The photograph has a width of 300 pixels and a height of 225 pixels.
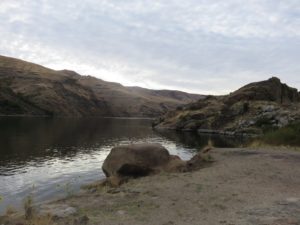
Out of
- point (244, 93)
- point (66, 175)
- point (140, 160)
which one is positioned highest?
point (244, 93)

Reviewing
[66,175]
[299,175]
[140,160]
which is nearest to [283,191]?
[299,175]

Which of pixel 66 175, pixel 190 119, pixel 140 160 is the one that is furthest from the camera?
pixel 190 119

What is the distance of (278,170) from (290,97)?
5076 inches

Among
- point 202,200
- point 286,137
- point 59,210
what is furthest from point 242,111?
point 59,210

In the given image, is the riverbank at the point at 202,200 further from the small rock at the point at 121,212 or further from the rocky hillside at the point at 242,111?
the rocky hillside at the point at 242,111

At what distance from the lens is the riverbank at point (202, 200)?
45.6 ft

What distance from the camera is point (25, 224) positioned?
13367 millimetres

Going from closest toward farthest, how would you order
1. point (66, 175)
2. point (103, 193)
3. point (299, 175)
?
point (103, 193) → point (299, 175) → point (66, 175)

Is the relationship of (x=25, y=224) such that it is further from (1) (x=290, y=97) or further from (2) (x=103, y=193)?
(1) (x=290, y=97)

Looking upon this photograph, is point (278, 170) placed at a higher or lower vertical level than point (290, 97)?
lower

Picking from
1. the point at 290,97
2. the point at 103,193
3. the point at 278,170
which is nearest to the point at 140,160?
the point at 103,193

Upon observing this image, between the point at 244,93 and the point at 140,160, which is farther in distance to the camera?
the point at 244,93

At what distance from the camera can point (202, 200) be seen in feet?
55.3

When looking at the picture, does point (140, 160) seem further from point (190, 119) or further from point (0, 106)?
point (0, 106)
